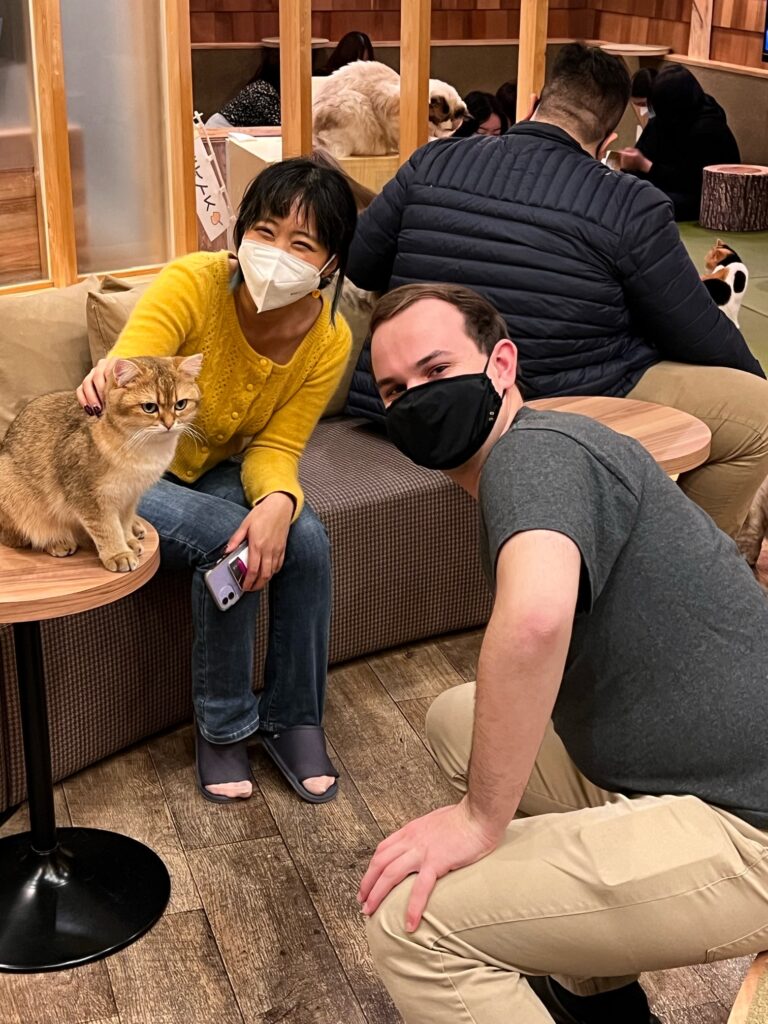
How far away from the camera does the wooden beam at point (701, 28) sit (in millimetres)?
7840

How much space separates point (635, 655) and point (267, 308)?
43.3 inches

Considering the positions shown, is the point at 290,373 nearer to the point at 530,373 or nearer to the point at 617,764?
the point at 530,373

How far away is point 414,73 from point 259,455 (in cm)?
162

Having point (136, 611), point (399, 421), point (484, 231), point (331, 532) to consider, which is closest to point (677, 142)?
point (484, 231)

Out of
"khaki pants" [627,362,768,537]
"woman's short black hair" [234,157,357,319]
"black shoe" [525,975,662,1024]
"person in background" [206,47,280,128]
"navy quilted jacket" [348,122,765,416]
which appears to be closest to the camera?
"black shoe" [525,975,662,1024]

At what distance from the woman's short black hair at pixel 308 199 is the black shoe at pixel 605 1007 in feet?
4.31

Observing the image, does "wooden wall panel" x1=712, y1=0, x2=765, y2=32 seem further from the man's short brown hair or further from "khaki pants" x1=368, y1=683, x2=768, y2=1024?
"khaki pants" x1=368, y1=683, x2=768, y2=1024

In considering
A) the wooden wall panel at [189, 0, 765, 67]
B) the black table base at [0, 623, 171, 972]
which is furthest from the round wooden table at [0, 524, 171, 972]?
the wooden wall panel at [189, 0, 765, 67]

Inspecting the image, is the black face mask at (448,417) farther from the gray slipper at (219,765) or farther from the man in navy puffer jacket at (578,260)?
the man in navy puffer jacket at (578,260)

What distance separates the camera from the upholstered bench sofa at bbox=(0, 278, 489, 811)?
247cm

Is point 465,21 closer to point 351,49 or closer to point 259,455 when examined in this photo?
point 351,49

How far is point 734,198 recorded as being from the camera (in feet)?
21.4

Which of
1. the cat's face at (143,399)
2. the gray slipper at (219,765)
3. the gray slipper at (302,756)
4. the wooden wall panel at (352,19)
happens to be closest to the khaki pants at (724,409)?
the gray slipper at (302,756)

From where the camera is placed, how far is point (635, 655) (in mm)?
1519
